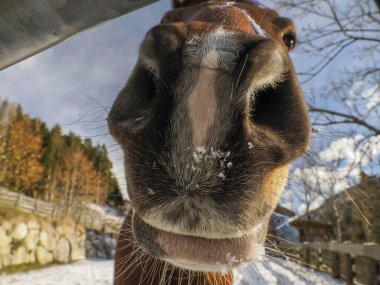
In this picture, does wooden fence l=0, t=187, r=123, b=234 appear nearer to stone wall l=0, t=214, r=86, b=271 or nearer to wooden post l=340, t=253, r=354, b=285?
stone wall l=0, t=214, r=86, b=271

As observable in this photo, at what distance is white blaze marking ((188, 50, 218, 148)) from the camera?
1.03m

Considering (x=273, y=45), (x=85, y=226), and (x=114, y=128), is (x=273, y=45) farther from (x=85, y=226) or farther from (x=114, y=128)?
(x=85, y=226)

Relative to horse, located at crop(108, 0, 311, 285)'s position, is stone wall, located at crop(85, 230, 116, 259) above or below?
below

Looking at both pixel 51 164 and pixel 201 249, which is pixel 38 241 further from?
pixel 201 249

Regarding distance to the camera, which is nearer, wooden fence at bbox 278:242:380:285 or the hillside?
the hillside

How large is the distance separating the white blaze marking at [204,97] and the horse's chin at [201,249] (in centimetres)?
39

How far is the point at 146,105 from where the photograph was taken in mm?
1162

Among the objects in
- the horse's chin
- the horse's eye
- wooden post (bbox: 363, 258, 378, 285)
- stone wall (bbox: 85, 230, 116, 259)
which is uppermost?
the horse's eye

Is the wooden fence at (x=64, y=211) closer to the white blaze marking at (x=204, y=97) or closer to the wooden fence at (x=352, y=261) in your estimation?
the wooden fence at (x=352, y=261)

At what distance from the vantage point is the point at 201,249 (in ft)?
3.72

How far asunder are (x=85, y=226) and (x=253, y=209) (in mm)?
17960

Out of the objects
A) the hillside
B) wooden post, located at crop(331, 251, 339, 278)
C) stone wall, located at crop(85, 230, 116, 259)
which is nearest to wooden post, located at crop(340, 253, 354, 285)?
wooden post, located at crop(331, 251, 339, 278)

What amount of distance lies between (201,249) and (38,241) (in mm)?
13528

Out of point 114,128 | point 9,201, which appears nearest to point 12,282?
point 9,201
